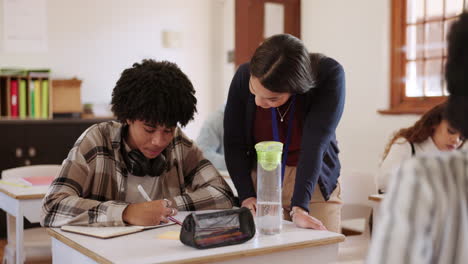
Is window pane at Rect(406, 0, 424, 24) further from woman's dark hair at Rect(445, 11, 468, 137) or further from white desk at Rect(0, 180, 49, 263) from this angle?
woman's dark hair at Rect(445, 11, 468, 137)

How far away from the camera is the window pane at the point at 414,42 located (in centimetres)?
393

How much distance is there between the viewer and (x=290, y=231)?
1.61 meters

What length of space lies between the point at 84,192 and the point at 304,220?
2.27ft

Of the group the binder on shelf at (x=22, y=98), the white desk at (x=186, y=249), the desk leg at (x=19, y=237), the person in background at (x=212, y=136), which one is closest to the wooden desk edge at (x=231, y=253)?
the white desk at (x=186, y=249)

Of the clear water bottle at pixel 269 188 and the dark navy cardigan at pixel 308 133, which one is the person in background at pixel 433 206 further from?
the dark navy cardigan at pixel 308 133

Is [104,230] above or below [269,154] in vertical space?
below

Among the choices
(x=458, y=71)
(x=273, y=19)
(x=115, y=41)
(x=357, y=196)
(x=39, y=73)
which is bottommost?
(x=357, y=196)

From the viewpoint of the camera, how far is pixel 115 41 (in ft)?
16.5

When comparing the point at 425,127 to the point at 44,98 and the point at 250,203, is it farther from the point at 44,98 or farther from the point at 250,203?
the point at 44,98

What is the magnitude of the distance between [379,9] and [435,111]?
54.4 inches

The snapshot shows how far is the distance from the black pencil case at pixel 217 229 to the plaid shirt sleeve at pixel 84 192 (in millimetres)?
323

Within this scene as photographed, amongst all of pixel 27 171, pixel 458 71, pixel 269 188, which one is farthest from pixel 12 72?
pixel 458 71

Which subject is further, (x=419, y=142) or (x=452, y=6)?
(x=452, y=6)

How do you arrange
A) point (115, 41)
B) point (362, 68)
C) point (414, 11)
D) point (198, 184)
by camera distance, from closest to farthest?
1. point (198, 184)
2. point (414, 11)
3. point (362, 68)
4. point (115, 41)
